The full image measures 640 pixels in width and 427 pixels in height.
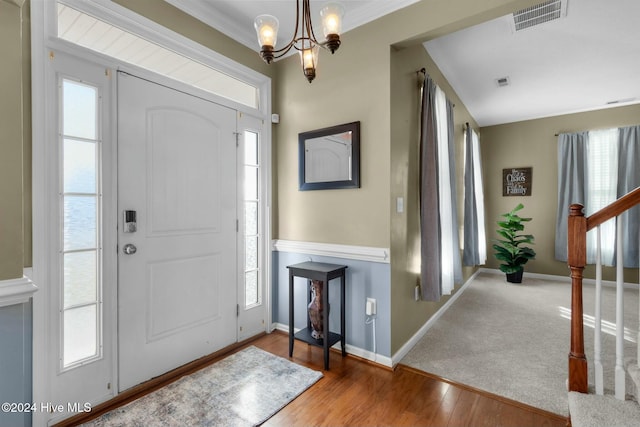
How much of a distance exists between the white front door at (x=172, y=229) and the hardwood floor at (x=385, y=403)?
263 millimetres

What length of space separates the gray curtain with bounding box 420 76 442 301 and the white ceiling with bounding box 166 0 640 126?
718 mm

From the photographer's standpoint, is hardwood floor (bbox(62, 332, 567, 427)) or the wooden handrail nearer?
the wooden handrail

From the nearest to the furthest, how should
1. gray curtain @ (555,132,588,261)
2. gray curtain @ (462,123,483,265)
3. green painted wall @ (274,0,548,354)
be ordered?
green painted wall @ (274,0,548,354) < gray curtain @ (462,123,483,265) < gray curtain @ (555,132,588,261)

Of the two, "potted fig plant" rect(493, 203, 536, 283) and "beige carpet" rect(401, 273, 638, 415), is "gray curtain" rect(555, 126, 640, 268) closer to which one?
"potted fig plant" rect(493, 203, 536, 283)

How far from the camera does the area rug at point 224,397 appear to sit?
1734 millimetres

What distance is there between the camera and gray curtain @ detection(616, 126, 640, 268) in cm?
441

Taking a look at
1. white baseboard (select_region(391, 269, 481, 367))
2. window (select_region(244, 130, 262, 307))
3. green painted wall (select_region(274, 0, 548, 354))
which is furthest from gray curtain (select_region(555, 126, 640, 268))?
window (select_region(244, 130, 262, 307))

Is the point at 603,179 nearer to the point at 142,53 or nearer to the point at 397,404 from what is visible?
the point at 397,404

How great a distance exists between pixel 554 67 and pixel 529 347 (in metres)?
2.94

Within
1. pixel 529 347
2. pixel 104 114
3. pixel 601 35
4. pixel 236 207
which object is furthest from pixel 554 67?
pixel 104 114

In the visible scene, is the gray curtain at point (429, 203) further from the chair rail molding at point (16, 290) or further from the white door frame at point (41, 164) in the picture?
the chair rail molding at point (16, 290)

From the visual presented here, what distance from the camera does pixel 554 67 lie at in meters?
3.34

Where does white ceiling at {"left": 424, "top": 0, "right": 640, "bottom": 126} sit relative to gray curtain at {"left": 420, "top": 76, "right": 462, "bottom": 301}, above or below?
above

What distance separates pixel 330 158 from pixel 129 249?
164 centimetres
